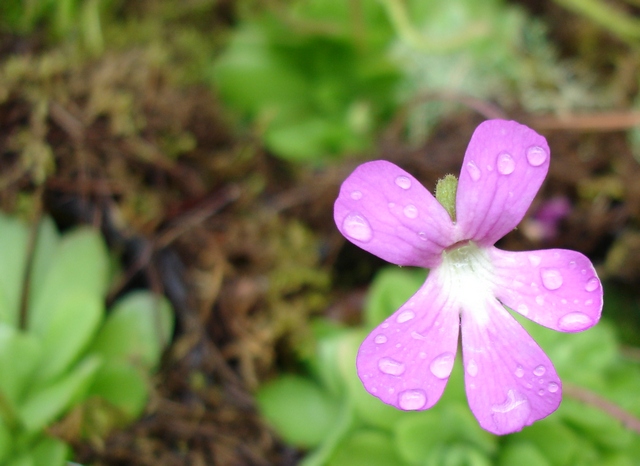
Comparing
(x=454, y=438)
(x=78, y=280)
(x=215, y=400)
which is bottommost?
(x=215, y=400)

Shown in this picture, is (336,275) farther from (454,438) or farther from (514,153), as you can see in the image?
(514,153)

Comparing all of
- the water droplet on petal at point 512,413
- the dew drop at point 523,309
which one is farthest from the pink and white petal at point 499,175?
the water droplet on petal at point 512,413

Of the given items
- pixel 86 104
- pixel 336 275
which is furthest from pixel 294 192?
pixel 86 104

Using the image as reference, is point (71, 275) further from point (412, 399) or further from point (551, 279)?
point (551, 279)

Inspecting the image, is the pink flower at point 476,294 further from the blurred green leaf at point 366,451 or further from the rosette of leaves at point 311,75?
the rosette of leaves at point 311,75

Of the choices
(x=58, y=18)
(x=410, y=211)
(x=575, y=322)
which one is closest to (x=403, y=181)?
(x=410, y=211)
